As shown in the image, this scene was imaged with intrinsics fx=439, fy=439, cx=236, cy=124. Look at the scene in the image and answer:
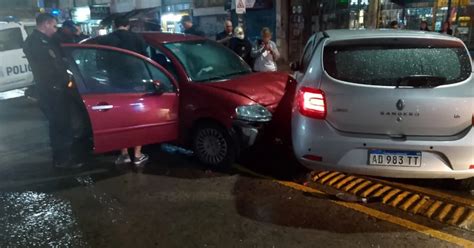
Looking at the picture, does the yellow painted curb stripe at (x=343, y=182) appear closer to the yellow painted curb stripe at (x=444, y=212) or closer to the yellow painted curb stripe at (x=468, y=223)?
the yellow painted curb stripe at (x=444, y=212)

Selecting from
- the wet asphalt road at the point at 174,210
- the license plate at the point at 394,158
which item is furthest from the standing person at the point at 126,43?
the license plate at the point at 394,158

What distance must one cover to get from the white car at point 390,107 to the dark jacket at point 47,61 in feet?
9.71

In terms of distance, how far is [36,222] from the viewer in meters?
4.23

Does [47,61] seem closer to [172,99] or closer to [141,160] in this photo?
[172,99]

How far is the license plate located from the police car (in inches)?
407

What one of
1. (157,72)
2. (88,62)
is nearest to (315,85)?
(157,72)

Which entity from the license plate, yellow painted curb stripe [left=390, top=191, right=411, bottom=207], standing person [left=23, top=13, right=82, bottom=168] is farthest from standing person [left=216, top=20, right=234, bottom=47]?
the license plate

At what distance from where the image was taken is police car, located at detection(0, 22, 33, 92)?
11.4 metres

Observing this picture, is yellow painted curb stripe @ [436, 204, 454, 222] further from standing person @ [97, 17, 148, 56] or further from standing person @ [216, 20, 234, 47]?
standing person @ [216, 20, 234, 47]

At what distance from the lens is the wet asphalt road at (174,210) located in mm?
3758

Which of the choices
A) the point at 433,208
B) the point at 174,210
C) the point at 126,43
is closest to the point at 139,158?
the point at 126,43

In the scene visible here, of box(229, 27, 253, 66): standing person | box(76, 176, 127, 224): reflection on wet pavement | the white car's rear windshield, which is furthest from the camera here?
box(229, 27, 253, 66): standing person

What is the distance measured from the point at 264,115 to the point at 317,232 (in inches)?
66.4

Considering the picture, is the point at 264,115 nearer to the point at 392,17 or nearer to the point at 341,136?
the point at 341,136
